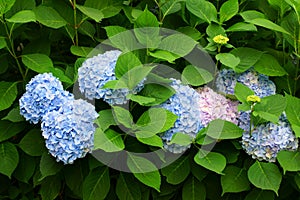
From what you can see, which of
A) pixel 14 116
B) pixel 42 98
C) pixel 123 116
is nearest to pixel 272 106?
pixel 123 116

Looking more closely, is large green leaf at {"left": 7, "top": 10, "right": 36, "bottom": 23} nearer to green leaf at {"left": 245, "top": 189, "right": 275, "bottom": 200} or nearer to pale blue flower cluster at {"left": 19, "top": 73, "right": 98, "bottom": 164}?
pale blue flower cluster at {"left": 19, "top": 73, "right": 98, "bottom": 164}

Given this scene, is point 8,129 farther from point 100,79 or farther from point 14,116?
point 100,79

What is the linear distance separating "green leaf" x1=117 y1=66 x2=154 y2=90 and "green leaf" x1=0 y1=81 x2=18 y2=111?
405mm

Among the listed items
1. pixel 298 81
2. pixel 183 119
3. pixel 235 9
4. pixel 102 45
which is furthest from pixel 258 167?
pixel 102 45

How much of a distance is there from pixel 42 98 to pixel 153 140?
0.36 metres

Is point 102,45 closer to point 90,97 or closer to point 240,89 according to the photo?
point 90,97

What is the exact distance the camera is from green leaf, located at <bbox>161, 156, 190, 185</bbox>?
1.72 m

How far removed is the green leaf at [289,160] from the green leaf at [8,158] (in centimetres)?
83

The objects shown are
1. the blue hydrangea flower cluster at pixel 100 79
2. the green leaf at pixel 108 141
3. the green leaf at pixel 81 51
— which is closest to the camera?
the green leaf at pixel 108 141

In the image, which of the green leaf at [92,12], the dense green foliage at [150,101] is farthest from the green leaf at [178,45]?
the green leaf at [92,12]

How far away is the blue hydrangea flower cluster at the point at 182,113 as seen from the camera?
66.1 inches

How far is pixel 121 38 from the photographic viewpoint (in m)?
1.80

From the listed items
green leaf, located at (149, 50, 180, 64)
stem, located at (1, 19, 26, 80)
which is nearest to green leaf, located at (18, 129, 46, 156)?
stem, located at (1, 19, 26, 80)

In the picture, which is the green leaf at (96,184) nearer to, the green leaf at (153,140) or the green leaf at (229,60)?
the green leaf at (153,140)
